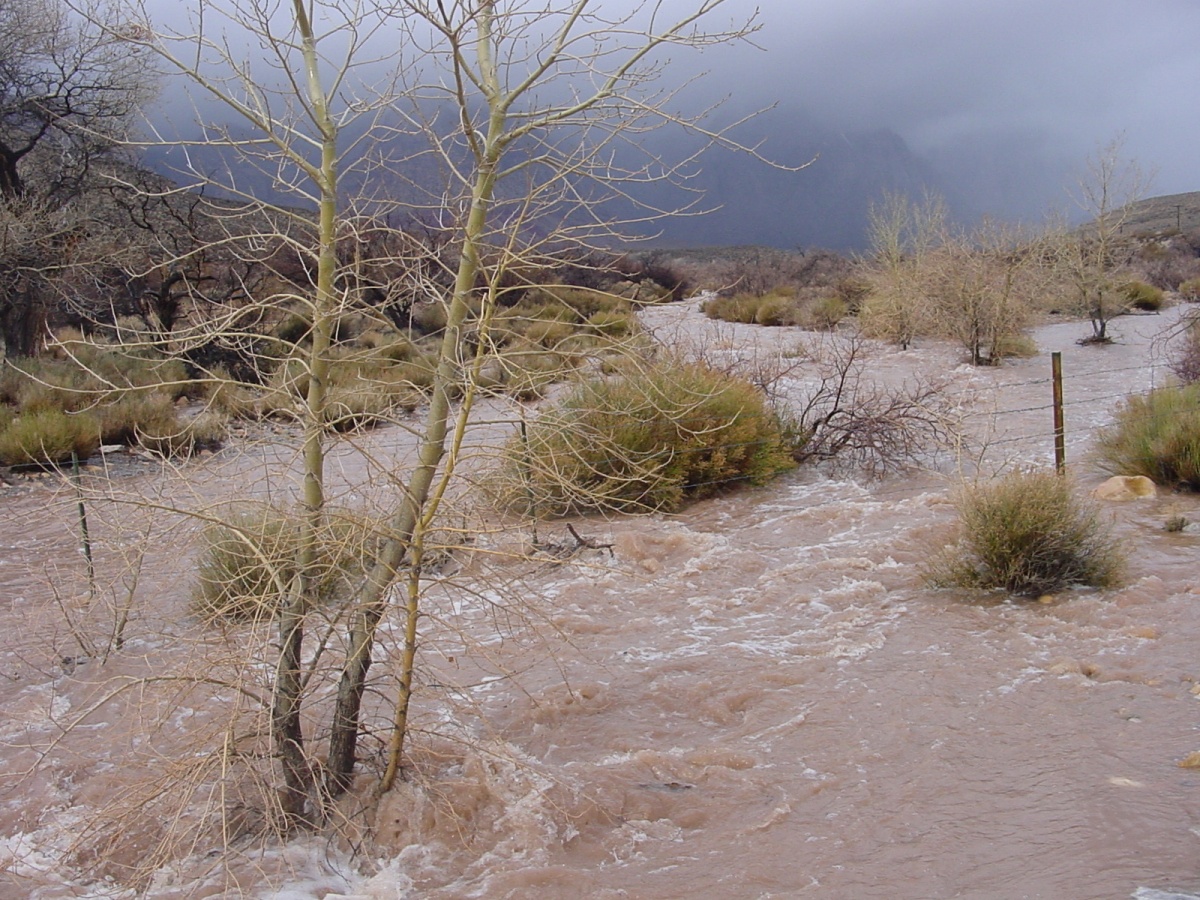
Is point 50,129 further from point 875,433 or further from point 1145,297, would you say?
point 1145,297

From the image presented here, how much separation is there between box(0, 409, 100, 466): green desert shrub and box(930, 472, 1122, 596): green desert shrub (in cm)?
1000

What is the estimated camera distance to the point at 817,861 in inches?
164

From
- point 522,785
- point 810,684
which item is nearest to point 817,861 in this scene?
point 522,785

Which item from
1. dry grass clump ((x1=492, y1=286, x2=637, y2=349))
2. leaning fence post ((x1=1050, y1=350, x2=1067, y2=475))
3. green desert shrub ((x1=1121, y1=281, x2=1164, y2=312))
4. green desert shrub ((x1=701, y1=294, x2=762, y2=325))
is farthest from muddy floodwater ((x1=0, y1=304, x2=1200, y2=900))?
green desert shrub ((x1=1121, y1=281, x2=1164, y2=312))

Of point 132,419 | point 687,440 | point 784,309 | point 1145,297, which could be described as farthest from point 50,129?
point 1145,297

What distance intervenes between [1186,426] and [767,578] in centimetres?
448

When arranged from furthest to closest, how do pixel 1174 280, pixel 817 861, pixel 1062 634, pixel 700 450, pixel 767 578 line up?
pixel 1174 280, pixel 700 450, pixel 767 578, pixel 1062 634, pixel 817 861

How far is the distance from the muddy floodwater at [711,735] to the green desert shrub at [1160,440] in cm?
118

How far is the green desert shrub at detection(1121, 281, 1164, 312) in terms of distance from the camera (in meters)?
26.0

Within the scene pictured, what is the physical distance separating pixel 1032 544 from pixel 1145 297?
2238 centimetres

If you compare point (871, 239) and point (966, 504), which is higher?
point (871, 239)

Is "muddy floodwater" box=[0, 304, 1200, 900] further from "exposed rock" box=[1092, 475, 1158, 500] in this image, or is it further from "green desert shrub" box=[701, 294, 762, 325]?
"green desert shrub" box=[701, 294, 762, 325]

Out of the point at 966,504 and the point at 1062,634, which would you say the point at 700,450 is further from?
the point at 1062,634

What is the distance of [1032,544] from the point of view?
7.09 metres
